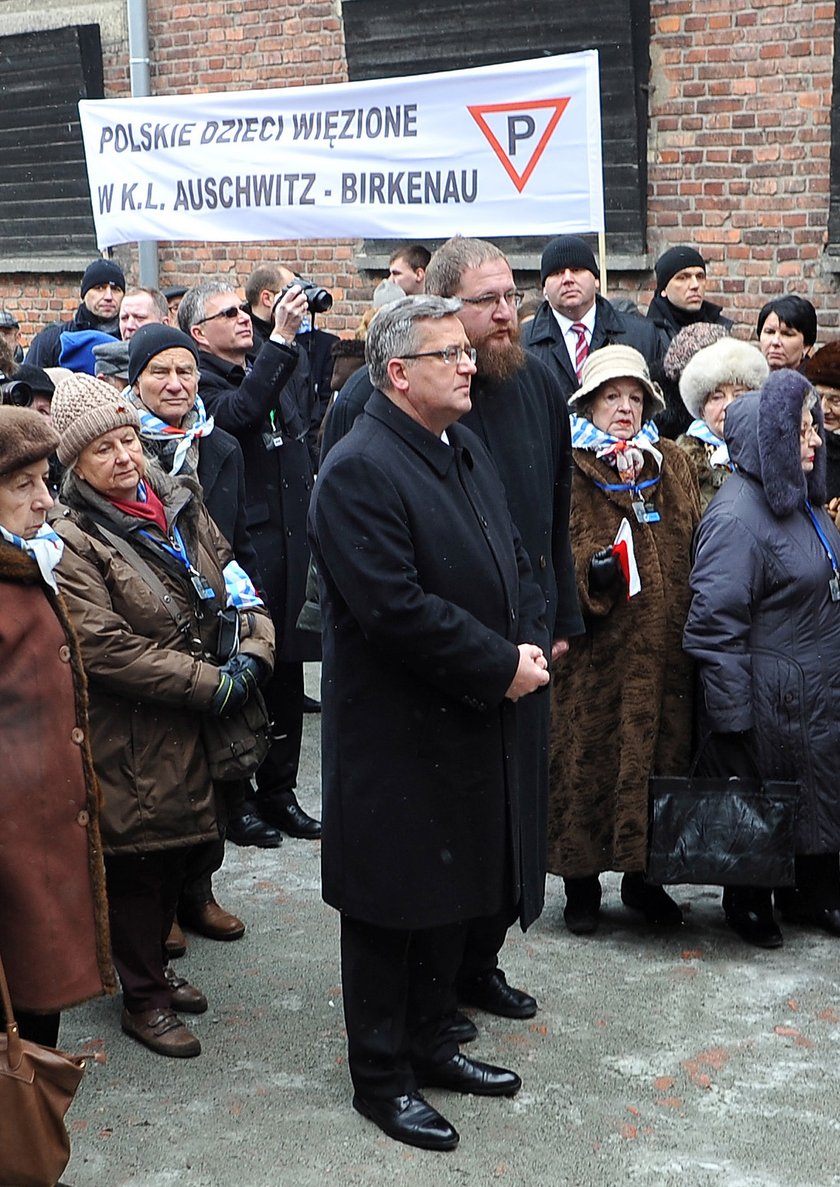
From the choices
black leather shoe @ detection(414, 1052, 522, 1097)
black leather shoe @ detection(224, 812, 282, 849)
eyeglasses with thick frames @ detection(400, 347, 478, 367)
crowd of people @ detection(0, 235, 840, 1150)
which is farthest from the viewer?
black leather shoe @ detection(224, 812, 282, 849)

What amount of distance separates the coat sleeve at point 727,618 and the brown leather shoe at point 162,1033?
179 cm

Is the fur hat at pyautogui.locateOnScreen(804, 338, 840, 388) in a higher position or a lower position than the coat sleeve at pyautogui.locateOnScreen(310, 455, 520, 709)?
higher

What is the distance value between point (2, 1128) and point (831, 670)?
279cm

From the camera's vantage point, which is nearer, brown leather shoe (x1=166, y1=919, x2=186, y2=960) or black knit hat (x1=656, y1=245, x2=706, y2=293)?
brown leather shoe (x1=166, y1=919, x2=186, y2=960)

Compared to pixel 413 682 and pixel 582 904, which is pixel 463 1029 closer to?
pixel 582 904

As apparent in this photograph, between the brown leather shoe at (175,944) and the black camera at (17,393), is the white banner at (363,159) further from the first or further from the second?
the brown leather shoe at (175,944)

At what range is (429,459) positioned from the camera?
3707 millimetres

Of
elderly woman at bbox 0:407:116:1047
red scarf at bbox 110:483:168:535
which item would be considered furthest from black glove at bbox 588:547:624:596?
elderly woman at bbox 0:407:116:1047

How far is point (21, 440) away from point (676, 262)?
4943 mm

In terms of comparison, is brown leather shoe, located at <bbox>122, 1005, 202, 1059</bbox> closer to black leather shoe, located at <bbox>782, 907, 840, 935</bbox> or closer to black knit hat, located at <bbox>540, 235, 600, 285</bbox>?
black leather shoe, located at <bbox>782, 907, 840, 935</bbox>

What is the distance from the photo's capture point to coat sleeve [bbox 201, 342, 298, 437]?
5.76 metres

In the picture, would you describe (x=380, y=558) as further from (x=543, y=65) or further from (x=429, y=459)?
(x=543, y=65)

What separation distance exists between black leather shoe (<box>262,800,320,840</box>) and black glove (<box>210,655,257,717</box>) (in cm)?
170

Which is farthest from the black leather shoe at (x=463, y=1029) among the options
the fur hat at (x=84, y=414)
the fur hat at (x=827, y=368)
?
the fur hat at (x=827, y=368)
